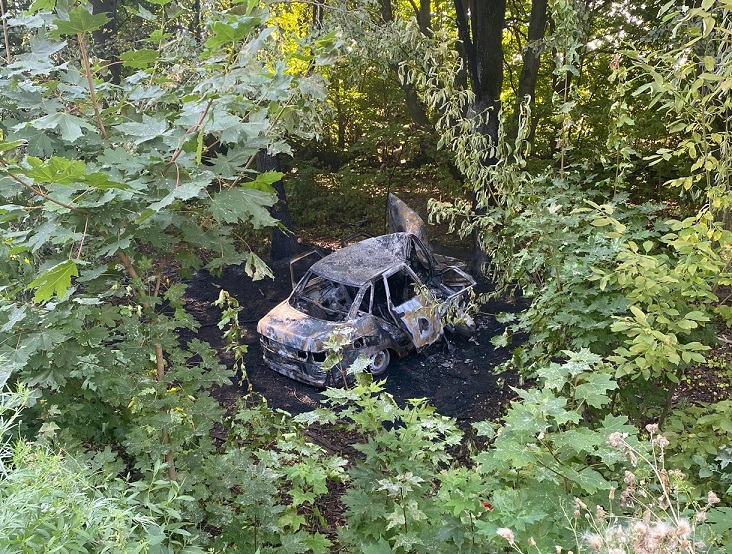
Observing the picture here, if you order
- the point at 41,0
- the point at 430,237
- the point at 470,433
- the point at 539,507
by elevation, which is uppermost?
the point at 41,0

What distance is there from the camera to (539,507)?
77.1 inches

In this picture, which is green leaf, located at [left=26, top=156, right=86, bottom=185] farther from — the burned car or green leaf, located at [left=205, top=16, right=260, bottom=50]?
the burned car

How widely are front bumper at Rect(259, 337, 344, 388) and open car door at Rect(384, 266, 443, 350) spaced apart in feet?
4.03

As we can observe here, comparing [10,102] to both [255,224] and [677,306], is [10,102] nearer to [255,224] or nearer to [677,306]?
[255,224]

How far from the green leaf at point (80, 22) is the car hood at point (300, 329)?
4.70m

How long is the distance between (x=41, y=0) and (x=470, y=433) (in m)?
5.27

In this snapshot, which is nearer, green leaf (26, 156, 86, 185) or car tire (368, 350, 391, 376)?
green leaf (26, 156, 86, 185)

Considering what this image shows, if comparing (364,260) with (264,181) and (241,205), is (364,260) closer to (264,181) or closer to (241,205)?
(264,181)

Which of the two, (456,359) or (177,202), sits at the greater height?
(177,202)

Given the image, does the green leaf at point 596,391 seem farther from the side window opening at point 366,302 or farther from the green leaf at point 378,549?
the side window opening at point 366,302

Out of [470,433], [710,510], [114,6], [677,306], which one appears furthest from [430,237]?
[710,510]

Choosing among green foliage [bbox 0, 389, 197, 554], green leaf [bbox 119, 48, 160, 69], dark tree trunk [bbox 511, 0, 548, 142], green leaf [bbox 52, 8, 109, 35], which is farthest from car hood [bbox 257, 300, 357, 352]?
dark tree trunk [bbox 511, 0, 548, 142]

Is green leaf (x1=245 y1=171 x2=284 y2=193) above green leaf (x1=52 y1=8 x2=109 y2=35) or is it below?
below

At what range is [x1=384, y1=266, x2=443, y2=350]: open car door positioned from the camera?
7.13 meters
